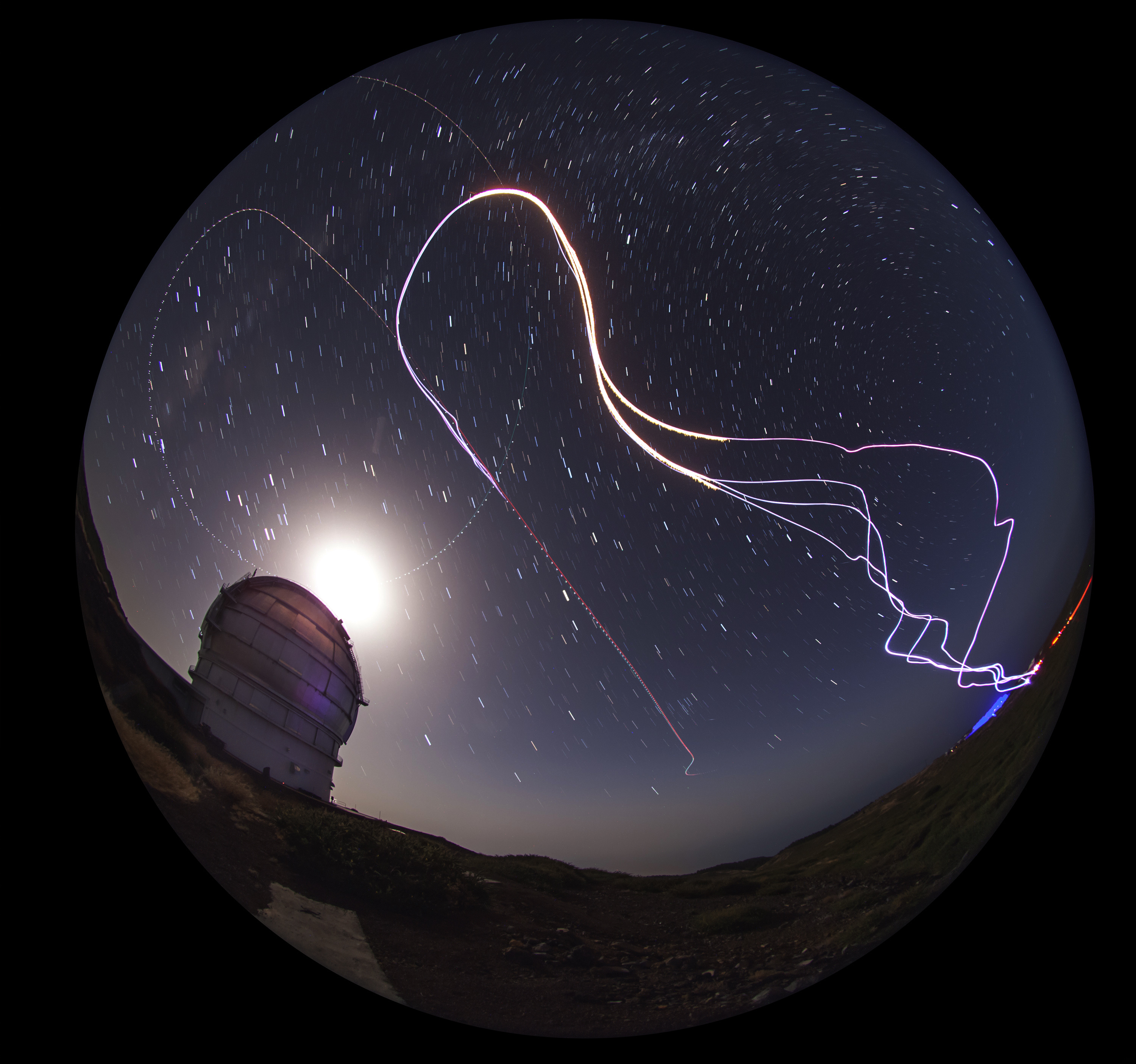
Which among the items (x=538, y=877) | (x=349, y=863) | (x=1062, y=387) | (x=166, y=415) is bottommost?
(x=349, y=863)

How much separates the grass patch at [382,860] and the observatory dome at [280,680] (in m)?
0.16

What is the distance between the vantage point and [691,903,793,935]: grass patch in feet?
12.2

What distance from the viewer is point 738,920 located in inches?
149

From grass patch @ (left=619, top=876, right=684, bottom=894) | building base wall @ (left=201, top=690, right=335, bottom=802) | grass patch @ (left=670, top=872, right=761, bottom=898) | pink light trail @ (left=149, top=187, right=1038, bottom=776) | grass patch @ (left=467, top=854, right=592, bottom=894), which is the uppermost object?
pink light trail @ (left=149, top=187, right=1038, bottom=776)

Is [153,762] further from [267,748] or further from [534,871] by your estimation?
[534,871]

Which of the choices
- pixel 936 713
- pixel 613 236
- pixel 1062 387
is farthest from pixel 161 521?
pixel 1062 387

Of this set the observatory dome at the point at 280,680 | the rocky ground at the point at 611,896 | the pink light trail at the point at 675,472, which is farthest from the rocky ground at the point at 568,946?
the pink light trail at the point at 675,472

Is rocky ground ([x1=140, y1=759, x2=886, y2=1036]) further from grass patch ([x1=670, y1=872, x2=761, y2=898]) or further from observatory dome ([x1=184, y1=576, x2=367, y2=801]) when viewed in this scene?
observatory dome ([x1=184, y1=576, x2=367, y2=801])

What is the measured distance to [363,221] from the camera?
12.3 feet

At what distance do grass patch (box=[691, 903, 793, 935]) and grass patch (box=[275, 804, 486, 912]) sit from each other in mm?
881

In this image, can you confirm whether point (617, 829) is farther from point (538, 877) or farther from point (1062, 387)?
point (1062, 387)

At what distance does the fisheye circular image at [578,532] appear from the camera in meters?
3.42

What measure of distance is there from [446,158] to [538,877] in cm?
281

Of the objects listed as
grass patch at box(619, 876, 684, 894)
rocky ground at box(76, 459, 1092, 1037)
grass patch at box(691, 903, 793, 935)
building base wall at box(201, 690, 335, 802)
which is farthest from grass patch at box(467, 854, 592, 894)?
building base wall at box(201, 690, 335, 802)
